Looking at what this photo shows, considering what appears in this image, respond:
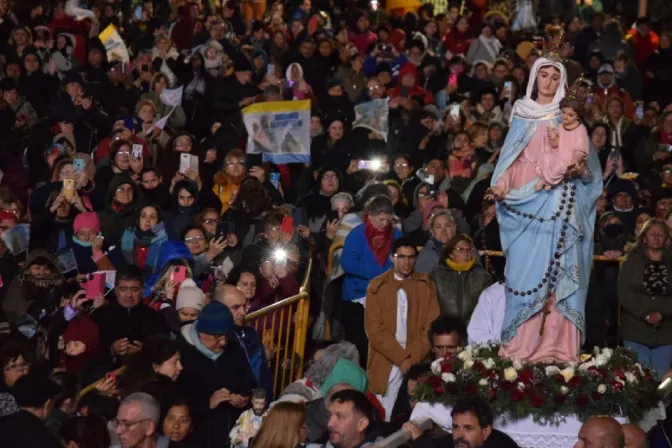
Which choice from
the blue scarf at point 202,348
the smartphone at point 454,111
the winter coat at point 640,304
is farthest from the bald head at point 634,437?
the smartphone at point 454,111

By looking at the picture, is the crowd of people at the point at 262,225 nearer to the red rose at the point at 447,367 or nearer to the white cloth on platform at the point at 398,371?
the white cloth on platform at the point at 398,371

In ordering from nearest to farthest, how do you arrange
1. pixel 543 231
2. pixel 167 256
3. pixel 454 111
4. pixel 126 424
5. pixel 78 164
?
pixel 126 424
pixel 543 231
pixel 167 256
pixel 78 164
pixel 454 111

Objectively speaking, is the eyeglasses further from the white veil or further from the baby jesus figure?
the white veil

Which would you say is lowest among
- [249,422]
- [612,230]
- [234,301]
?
[249,422]

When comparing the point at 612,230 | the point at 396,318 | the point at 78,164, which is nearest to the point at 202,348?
the point at 396,318

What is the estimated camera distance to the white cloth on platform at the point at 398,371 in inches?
584

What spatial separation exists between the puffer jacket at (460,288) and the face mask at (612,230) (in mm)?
2785

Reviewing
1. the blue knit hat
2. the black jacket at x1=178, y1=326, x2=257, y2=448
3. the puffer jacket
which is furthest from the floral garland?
the puffer jacket

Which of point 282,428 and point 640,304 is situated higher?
point 282,428

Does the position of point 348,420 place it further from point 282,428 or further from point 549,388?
point 549,388

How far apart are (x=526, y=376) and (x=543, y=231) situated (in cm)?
109

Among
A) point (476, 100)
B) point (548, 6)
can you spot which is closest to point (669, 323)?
point (476, 100)

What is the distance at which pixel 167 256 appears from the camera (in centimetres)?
1591

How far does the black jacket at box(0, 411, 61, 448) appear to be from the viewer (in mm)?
10625
